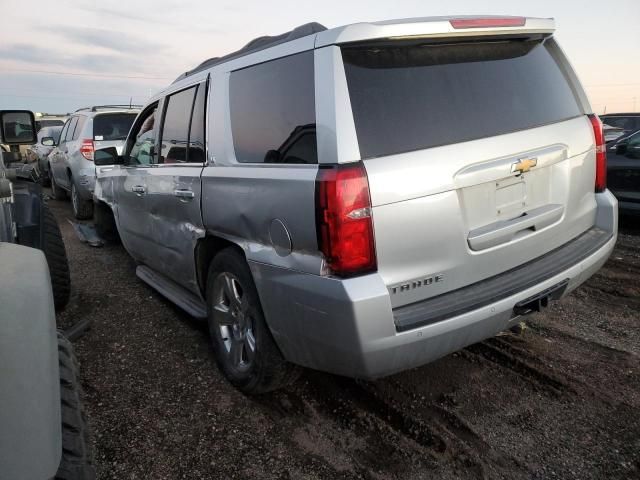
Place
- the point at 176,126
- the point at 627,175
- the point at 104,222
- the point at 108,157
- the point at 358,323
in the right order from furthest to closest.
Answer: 1. the point at 627,175
2. the point at 104,222
3. the point at 108,157
4. the point at 176,126
5. the point at 358,323

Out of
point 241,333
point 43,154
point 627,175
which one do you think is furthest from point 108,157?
point 43,154

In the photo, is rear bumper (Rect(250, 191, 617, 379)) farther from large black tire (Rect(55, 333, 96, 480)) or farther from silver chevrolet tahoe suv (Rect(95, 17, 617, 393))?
large black tire (Rect(55, 333, 96, 480))

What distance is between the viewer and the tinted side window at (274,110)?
2391mm

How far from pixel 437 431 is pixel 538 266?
3.29ft

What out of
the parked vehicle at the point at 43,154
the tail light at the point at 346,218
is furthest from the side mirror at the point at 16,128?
the parked vehicle at the point at 43,154

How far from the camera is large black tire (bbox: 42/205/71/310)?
414 centimetres

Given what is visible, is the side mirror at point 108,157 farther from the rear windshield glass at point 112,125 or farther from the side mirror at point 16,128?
the rear windshield glass at point 112,125

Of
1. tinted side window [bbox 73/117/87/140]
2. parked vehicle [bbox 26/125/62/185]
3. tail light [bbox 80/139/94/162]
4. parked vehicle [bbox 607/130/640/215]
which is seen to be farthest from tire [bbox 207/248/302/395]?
parked vehicle [bbox 26/125/62/185]

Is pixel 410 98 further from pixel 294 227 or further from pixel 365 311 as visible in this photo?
pixel 365 311

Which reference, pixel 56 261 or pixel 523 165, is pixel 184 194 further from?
pixel 523 165

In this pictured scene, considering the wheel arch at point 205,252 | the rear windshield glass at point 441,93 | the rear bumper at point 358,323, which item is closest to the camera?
the rear bumper at point 358,323

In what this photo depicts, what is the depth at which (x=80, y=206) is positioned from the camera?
8.59m

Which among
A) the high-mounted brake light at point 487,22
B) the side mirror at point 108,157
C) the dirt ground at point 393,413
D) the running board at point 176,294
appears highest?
the high-mounted brake light at point 487,22

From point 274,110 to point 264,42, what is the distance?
0.63 m
